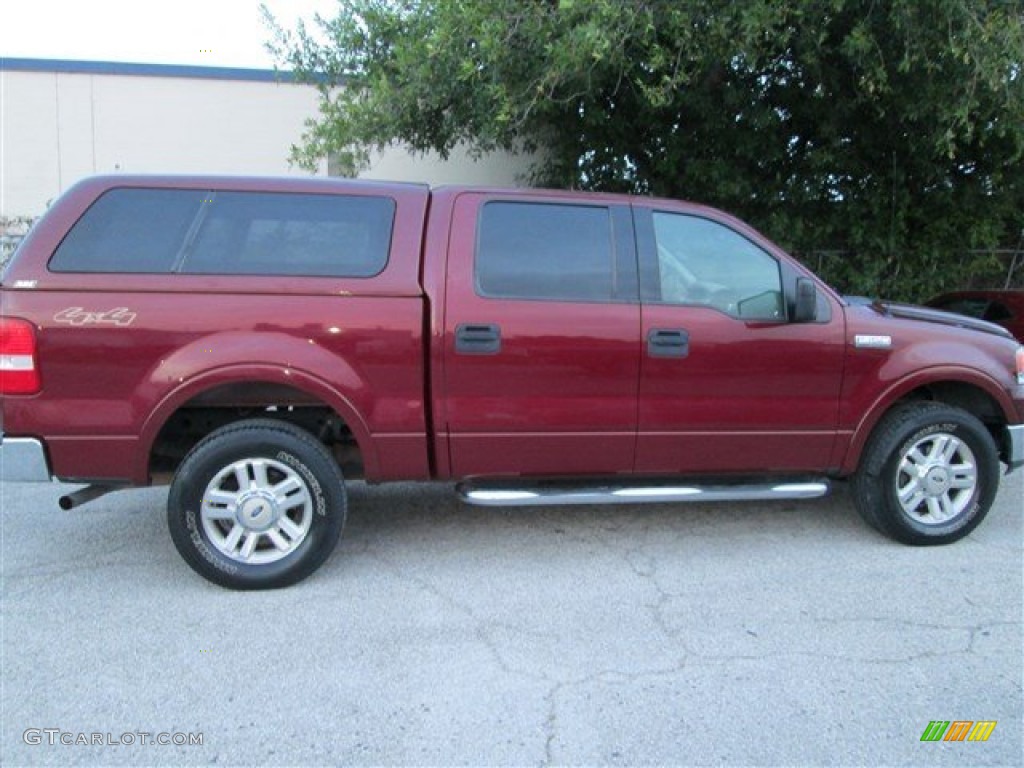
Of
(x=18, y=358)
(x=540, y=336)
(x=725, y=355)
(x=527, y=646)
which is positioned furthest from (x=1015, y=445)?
(x=18, y=358)

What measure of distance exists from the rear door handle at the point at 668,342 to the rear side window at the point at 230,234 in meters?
1.43

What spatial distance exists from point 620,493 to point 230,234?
239cm

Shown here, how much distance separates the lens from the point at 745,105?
7.78m

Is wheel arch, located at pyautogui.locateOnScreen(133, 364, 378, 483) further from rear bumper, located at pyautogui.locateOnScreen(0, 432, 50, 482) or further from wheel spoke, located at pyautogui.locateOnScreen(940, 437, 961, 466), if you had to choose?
wheel spoke, located at pyautogui.locateOnScreen(940, 437, 961, 466)

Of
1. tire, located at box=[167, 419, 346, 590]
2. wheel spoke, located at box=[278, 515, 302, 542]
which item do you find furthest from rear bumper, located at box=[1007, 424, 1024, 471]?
wheel spoke, located at box=[278, 515, 302, 542]

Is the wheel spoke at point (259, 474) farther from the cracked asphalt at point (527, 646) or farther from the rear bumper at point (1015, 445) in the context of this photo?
the rear bumper at point (1015, 445)

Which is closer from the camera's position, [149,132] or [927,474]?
[927,474]

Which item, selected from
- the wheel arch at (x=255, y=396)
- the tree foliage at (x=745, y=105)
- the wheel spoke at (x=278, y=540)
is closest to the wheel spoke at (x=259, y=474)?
the wheel spoke at (x=278, y=540)

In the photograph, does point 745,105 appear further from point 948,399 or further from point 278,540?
point 278,540

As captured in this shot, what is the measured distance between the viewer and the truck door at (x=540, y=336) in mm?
3627

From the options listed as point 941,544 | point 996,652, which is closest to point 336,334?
point 996,652

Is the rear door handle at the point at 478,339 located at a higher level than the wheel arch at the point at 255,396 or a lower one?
higher

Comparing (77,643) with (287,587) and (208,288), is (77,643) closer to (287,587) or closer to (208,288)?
(287,587)

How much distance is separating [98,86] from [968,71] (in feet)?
39.1
